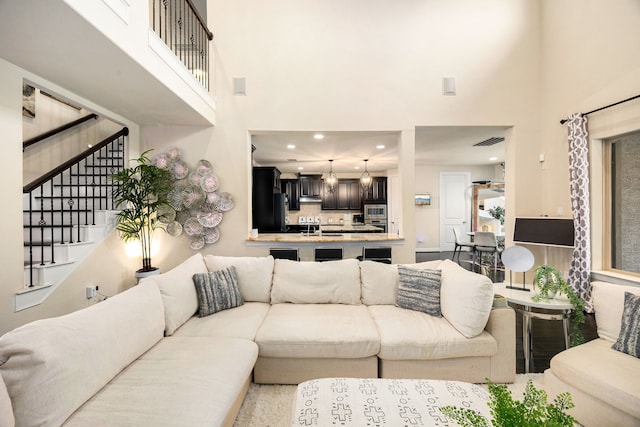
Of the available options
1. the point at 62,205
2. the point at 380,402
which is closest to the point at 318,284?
the point at 380,402

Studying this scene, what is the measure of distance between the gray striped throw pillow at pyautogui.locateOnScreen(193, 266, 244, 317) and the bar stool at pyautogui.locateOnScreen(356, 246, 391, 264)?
210cm

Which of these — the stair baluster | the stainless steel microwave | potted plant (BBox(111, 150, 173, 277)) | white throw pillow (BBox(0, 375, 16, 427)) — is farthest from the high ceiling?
white throw pillow (BBox(0, 375, 16, 427))

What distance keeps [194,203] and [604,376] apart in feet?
14.6

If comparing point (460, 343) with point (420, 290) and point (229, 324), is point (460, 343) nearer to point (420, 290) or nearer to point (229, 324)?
point (420, 290)

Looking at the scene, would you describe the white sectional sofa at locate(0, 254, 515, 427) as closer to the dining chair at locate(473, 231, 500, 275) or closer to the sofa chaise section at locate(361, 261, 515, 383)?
the sofa chaise section at locate(361, 261, 515, 383)

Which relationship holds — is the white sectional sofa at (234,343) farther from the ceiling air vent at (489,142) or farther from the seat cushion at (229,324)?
the ceiling air vent at (489,142)

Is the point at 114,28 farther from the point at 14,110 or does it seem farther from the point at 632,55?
the point at 632,55

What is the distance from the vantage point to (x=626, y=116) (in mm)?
3084

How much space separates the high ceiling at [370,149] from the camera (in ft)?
15.8

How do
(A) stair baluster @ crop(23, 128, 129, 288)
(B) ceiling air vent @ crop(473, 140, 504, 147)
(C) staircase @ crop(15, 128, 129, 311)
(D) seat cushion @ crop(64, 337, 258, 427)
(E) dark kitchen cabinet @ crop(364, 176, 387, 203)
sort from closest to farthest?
(D) seat cushion @ crop(64, 337, 258, 427), (C) staircase @ crop(15, 128, 129, 311), (A) stair baluster @ crop(23, 128, 129, 288), (B) ceiling air vent @ crop(473, 140, 504, 147), (E) dark kitchen cabinet @ crop(364, 176, 387, 203)

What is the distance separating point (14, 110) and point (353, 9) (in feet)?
13.8

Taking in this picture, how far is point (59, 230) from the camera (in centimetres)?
342

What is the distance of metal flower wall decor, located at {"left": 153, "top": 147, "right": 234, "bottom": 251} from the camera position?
4.20 meters

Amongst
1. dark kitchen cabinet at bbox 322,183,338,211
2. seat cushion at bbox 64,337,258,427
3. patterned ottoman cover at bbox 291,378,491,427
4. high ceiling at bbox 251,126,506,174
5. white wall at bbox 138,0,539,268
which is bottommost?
patterned ottoman cover at bbox 291,378,491,427
